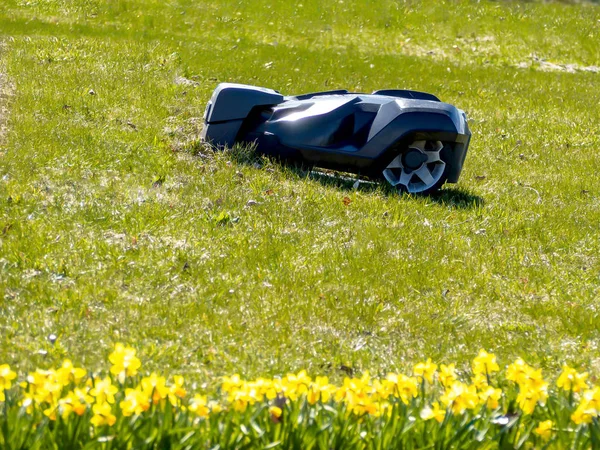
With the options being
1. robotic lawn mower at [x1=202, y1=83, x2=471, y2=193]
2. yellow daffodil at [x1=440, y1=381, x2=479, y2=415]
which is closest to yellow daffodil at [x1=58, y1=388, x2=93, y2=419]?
yellow daffodil at [x1=440, y1=381, x2=479, y2=415]

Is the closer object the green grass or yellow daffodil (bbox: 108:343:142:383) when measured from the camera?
yellow daffodil (bbox: 108:343:142:383)

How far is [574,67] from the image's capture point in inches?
Answer: 713

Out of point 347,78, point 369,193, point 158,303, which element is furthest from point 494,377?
point 347,78

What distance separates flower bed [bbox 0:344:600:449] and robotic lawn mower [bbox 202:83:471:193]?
14.0ft

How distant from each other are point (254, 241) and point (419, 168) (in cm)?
220

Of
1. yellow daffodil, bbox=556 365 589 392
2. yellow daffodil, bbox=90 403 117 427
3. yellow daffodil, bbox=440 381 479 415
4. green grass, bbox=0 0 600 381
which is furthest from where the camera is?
green grass, bbox=0 0 600 381

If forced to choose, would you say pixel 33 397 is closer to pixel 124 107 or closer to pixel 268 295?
pixel 268 295

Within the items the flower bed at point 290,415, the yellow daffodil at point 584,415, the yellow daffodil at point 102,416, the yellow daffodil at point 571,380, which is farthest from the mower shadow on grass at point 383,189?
the yellow daffodil at point 102,416

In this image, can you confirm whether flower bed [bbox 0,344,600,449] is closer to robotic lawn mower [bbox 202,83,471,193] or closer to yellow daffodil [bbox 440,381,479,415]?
yellow daffodil [bbox 440,381,479,415]

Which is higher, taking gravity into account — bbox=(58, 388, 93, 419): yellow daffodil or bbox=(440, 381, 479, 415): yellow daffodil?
bbox=(440, 381, 479, 415): yellow daffodil

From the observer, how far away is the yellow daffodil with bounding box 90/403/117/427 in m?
3.39

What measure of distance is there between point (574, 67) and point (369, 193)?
11631 millimetres

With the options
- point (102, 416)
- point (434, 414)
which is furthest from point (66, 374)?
point (434, 414)

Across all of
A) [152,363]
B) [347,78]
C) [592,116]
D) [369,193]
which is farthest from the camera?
[347,78]
